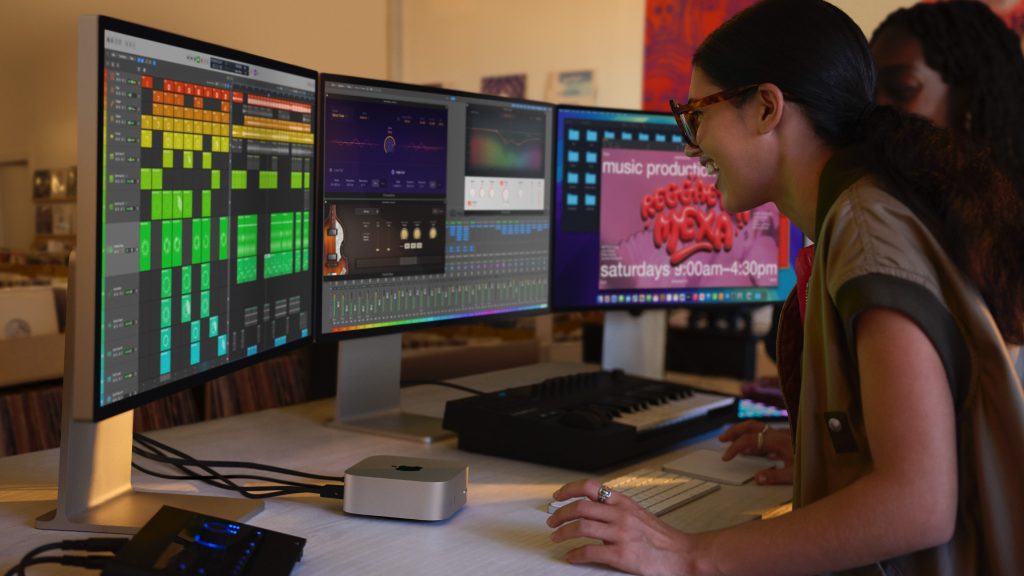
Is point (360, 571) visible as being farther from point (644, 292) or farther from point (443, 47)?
point (443, 47)

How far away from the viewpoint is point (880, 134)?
3.49ft

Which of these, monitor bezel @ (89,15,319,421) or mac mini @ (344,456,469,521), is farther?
mac mini @ (344,456,469,521)

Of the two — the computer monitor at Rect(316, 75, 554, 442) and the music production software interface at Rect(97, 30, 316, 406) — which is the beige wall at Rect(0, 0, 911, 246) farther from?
the music production software interface at Rect(97, 30, 316, 406)

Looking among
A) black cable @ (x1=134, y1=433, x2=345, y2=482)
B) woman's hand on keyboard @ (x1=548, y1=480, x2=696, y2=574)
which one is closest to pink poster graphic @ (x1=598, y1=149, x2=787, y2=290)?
black cable @ (x1=134, y1=433, x2=345, y2=482)

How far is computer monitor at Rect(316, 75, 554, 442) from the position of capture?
155 cm

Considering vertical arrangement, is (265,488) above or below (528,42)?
below

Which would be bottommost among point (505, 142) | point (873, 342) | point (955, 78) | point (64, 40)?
point (873, 342)

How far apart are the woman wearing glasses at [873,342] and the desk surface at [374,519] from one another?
0.31ft

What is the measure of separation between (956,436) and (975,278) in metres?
0.15

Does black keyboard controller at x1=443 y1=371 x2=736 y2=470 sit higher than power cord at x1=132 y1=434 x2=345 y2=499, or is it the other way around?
black keyboard controller at x1=443 y1=371 x2=736 y2=470

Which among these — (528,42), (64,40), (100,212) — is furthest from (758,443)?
(528,42)

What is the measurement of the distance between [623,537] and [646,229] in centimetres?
100

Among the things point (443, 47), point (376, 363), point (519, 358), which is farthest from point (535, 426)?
point (443, 47)

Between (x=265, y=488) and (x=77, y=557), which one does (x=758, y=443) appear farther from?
(x=77, y=557)
